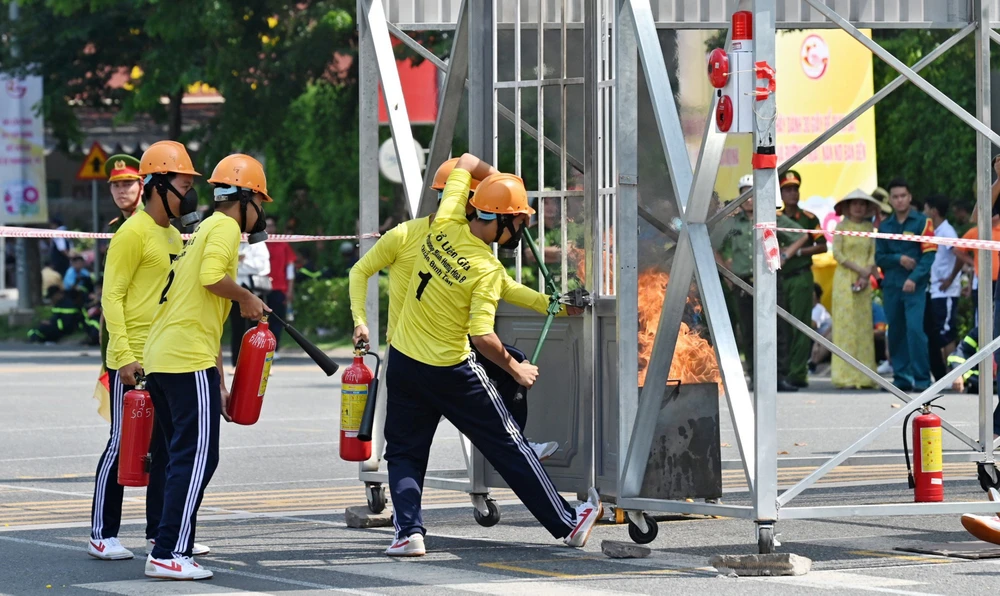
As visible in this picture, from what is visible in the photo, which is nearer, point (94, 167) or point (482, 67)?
point (482, 67)

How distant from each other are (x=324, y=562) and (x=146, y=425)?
1068 mm

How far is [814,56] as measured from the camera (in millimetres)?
23156

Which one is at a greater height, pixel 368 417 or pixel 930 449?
pixel 368 417

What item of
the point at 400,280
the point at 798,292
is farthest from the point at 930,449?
the point at 798,292

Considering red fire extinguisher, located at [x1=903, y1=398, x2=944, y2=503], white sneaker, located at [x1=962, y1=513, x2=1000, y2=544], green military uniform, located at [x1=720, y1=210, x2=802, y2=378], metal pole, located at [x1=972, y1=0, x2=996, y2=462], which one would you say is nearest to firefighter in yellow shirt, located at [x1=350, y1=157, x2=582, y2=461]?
red fire extinguisher, located at [x1=903, y1=398, x2=944, y2=503]

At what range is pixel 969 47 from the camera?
89.4 ft

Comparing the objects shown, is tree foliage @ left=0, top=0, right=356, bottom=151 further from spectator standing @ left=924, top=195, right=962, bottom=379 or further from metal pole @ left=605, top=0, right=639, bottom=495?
metal pole @ left=605, top=0, right=639, bottom=495

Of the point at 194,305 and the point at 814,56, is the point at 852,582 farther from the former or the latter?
the point at 814,56

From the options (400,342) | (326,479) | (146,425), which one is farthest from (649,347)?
(326,479)

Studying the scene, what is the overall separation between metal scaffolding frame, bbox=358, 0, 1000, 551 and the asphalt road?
32 centimetres

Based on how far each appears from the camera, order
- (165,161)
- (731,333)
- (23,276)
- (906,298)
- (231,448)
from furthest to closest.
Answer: (23,276) < (906,298) < (231,448) < (165,161) < (731,333)

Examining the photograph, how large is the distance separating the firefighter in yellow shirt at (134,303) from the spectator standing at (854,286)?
10.9 meters

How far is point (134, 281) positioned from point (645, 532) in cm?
276

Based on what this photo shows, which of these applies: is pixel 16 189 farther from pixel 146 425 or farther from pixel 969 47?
pixel 146 425
